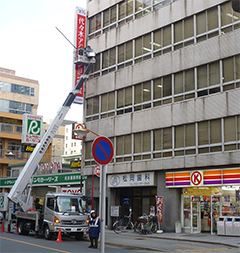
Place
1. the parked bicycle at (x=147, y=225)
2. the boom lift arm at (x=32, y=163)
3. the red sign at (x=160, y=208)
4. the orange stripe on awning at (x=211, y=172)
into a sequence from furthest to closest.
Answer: the red sign at (x=160, y=208) → the parked bicycle at (x=147, y=225) → the orange stripe on awning at (x=211, y=172) → the boom lift arm at (x=32, y=163)

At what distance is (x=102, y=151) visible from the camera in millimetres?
7461

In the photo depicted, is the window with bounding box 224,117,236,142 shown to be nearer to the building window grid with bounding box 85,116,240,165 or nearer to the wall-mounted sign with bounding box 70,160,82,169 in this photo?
the building window grid with bounding box 85,116,240,165

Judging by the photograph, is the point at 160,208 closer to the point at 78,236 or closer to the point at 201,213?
the point at 201,213

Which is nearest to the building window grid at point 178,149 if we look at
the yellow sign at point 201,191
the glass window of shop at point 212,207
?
the yellow sign at point 201,191

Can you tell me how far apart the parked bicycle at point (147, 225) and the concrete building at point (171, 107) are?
866 mm

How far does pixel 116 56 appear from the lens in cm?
2998

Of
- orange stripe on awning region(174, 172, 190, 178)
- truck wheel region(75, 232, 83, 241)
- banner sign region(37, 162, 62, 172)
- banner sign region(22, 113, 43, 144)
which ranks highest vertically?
banner sign region(22, 113, 43, 144)

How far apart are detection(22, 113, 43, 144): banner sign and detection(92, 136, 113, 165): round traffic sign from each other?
2434cm

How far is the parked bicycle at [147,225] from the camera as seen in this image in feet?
74.3

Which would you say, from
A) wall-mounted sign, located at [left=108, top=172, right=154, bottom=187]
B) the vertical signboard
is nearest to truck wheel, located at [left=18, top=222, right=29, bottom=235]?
wall-mounted sign, located at [left=108, top=172, right=154, bottom=187]

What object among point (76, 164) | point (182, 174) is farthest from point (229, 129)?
point (76, 164)

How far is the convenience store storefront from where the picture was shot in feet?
69.3

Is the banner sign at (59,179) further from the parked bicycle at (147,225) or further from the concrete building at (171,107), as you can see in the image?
the parked bicycle at (147,225)

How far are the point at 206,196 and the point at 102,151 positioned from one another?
1653 centimetres
